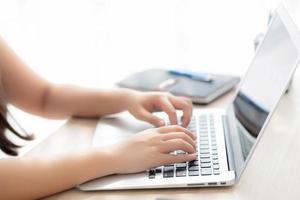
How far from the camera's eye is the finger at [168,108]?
0.95m

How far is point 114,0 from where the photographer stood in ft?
4.35

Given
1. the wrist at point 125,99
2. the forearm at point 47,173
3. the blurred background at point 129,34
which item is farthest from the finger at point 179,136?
the blurred background at point 129,34

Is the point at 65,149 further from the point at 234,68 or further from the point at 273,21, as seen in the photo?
the point at 234,68

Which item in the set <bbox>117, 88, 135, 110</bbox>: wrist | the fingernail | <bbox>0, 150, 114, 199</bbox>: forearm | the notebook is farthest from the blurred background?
<bbox>0, 150, 114, 199</bbox>: forearm

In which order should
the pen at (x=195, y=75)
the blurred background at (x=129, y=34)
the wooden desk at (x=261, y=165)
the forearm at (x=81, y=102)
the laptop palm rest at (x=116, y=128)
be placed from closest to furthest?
the wooden desk at (x=261, y=165) → the laptop palm rest at (x=116, y=128) → the forearm at (x=81, y=102) → the pen at (x=195, y=75) → the blurred background at (x=129, y=34)

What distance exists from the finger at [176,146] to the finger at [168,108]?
152 millimetres

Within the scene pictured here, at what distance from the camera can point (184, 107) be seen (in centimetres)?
96

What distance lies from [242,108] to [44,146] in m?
0.41

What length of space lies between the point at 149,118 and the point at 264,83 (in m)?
0.24

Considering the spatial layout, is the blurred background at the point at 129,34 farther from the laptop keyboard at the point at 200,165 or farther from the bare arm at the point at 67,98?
the laptop keyboard at the point at 200,165

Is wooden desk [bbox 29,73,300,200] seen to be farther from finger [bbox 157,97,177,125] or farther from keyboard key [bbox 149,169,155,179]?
finger [bbox 157,97,177,125]

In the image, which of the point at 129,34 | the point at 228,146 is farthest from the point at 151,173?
the point at 129,34

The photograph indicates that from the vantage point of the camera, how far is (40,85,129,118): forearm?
1031mm

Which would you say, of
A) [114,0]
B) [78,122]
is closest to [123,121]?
[78,122]
